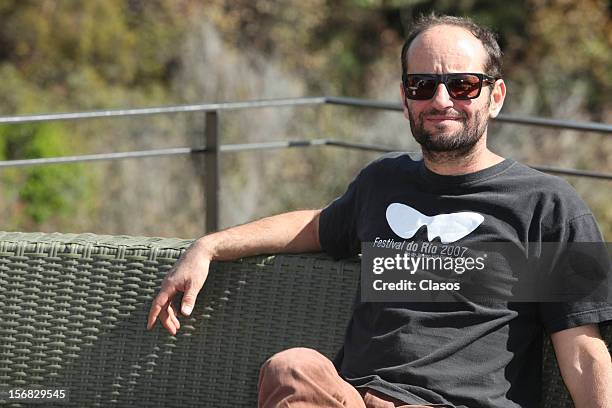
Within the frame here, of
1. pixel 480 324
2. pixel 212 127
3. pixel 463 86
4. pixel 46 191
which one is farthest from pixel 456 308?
pixel 46 191

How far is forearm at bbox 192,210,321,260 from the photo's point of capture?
2.44m

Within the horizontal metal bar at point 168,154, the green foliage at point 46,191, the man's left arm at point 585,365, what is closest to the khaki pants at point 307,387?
the man's left arm at point 585,365

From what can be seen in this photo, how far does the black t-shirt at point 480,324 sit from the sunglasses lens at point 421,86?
0.16 meters

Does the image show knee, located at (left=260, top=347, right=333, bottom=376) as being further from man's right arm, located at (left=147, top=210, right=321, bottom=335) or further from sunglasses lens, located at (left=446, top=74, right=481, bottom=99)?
sunglasses lens, located at (left=446, top=74, right=481, bottom=99)

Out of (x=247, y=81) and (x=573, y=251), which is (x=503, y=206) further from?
(x=247, y=81)

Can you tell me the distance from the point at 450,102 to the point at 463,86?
0.14 ft

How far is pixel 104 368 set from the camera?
2.53 meters

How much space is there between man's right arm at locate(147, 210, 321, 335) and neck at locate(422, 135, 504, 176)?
36 cm

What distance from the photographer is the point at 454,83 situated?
7.27ft

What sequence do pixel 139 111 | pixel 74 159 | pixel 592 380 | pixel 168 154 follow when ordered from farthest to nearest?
pixel 168 154 < pixel 74 159 < pixel 139 111 < pixel 592 380

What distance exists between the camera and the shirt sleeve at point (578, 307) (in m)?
2.04

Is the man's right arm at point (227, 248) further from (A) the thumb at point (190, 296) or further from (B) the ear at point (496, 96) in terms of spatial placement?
(B) the ear at point (496, 96)

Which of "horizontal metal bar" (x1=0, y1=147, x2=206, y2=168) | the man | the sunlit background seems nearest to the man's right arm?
the man

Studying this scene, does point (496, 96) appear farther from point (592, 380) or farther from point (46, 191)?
point (46, 191)
